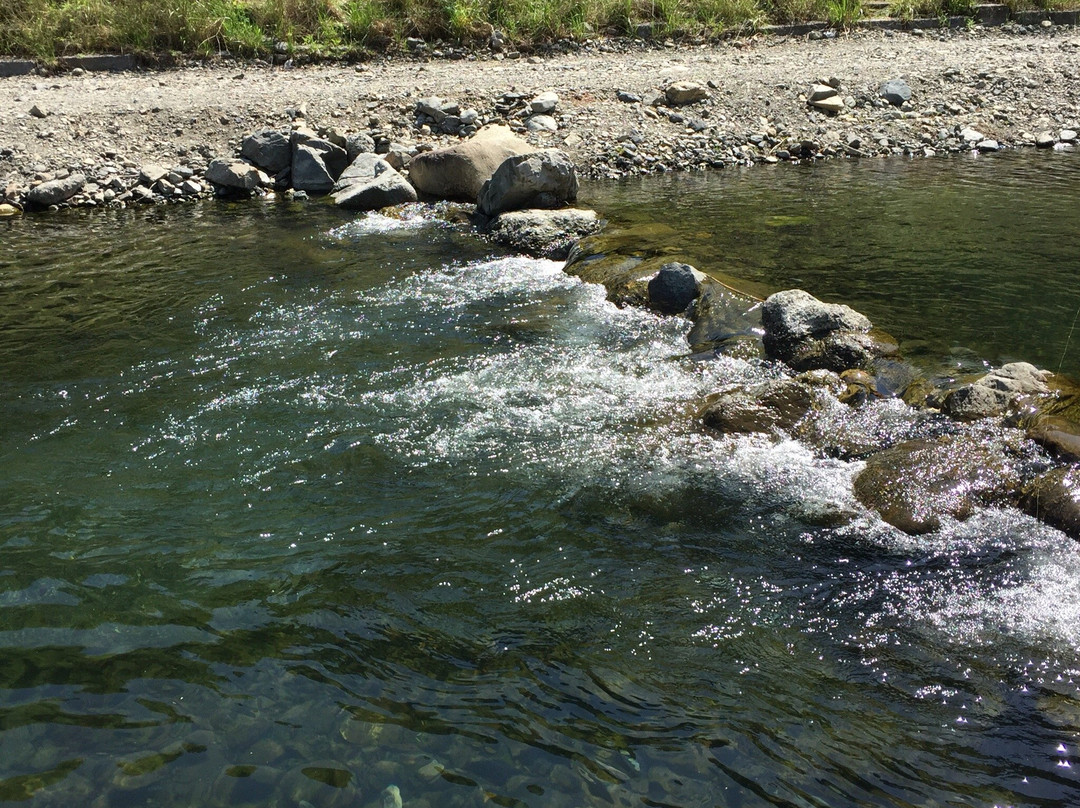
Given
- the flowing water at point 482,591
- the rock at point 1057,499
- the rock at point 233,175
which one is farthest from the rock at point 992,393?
the rock at point 233,175

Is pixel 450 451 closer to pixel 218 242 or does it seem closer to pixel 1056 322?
pixel 1056 322

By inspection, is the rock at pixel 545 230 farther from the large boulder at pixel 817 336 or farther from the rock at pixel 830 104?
the rock at pixel 830 104

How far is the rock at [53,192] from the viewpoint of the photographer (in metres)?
13.0

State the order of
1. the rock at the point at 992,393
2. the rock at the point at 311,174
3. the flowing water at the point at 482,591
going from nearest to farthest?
the flowing water at the point at 482,591 → the rock at the point at 992,393 → the rock at the point at 311,174

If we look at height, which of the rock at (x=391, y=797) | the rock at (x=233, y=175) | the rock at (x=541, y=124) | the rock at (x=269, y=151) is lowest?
the rock at (x=391, y=797)

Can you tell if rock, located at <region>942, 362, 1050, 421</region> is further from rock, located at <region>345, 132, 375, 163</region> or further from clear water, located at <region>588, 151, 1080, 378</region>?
rock, located at <region>345, 132, 375, 163</region>

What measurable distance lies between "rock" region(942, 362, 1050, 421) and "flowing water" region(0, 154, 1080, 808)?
16.3 inches

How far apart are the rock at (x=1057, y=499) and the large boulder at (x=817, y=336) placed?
1.97 meters

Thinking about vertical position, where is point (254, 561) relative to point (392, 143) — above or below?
below

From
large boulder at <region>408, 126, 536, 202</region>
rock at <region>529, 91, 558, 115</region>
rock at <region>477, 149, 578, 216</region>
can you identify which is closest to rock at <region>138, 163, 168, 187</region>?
large boulder at <region>408, 126, 536, 202</region>

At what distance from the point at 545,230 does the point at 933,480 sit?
6509 mm

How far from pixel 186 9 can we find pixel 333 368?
14.1 meters

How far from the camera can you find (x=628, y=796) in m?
3.16

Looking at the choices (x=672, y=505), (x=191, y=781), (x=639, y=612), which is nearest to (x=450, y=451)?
(x=672, y=505)
